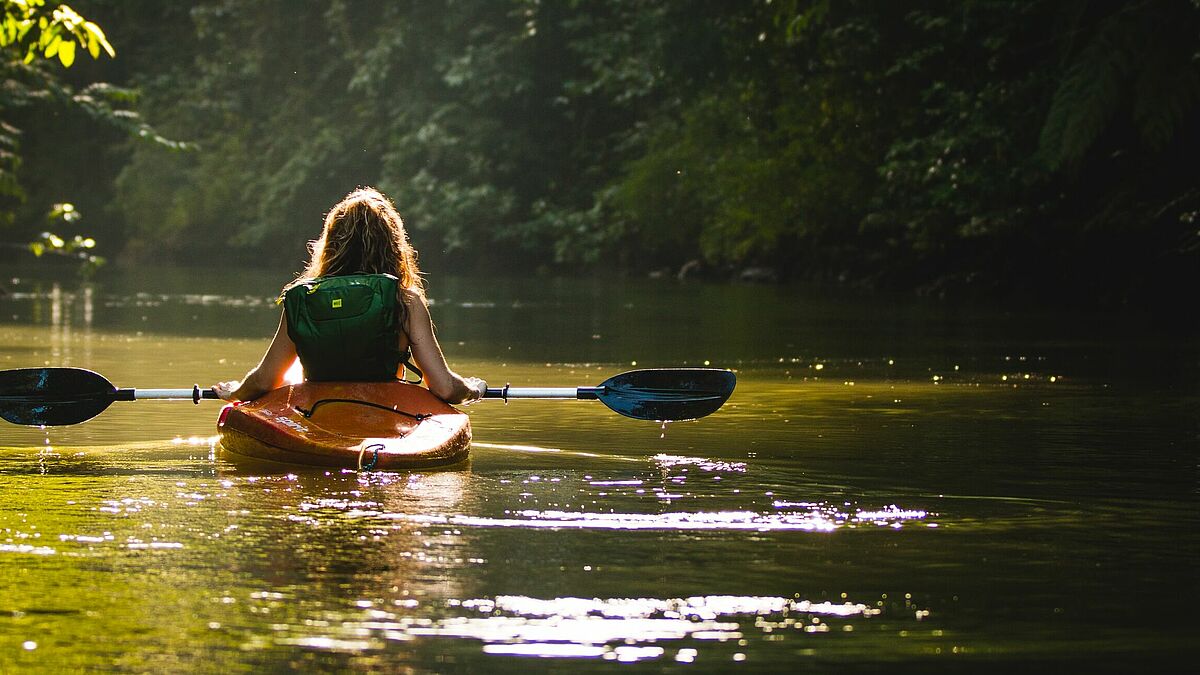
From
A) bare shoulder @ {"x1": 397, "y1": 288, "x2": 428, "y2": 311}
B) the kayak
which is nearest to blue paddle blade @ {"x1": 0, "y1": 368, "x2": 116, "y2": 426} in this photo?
the kayak

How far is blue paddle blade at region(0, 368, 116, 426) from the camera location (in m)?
9.81

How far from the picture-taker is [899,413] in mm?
11805

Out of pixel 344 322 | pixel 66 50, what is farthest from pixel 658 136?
pixel 344 322

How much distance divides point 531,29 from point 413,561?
44.8 metres

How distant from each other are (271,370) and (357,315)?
0.49 m

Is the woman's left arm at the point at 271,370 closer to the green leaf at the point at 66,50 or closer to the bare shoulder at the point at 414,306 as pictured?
the bare shoulder at the point at 414,306

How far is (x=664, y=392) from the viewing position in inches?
398

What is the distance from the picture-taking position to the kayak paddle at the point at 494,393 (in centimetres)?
981

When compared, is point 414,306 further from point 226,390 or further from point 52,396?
point 52,396

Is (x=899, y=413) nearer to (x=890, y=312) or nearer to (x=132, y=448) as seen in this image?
(x=132, y=448)

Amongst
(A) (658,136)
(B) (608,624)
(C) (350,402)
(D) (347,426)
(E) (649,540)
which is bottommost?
(B) (608,624)

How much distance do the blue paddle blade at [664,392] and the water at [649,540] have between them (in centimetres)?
22

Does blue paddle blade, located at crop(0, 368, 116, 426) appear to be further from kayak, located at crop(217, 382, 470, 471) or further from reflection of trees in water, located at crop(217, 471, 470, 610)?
reflection of trees in water, located at crop(217, 471, 470, 610)

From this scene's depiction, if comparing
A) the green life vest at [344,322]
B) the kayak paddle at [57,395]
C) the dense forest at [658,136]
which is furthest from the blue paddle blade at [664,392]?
the dense forest at [658,136]
